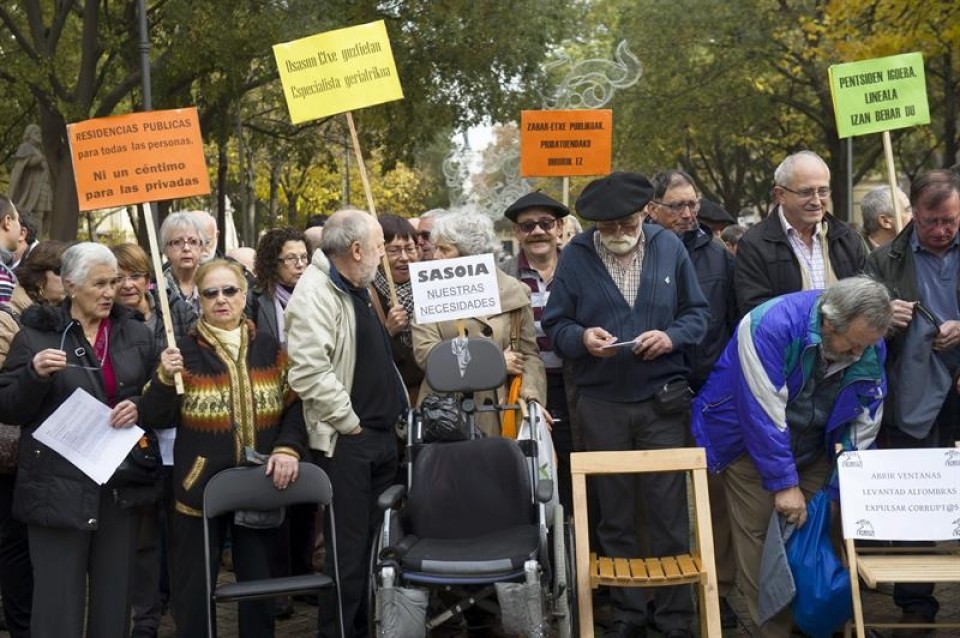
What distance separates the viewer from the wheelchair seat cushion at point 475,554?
5.66 meters

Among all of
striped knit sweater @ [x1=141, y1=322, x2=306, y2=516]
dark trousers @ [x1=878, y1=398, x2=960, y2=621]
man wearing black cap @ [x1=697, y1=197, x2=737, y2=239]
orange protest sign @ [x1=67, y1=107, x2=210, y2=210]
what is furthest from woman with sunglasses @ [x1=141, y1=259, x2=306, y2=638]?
man wearing black cap @ [x1=697, y1=197, x2=737, y2=239]

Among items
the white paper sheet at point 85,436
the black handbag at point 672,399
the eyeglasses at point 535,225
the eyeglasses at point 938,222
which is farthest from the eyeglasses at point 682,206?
the white paper sheet at point 85,436

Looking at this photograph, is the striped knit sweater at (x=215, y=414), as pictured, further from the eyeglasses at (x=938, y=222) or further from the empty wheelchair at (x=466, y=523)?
the eyeglasses at (x=938, y=222)

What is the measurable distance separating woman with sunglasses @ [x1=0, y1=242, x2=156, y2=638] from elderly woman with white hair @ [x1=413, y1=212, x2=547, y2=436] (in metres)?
1.60

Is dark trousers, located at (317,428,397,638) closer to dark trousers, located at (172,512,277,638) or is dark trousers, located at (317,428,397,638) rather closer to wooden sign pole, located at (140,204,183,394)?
dark trousers, located at (172,512,277,638)

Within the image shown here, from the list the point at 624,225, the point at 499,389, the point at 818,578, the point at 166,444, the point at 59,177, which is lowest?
the point at 818,578

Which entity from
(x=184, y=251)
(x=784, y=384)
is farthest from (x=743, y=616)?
(x=184, y=251)

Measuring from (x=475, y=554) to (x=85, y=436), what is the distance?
70.3 inches

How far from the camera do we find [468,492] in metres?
6.38

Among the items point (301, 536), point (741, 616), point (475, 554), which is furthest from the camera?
point (301, 536)

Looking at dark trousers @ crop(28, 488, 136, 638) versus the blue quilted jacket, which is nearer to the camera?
dark trousers @ crop(28, 488, 136, 638)

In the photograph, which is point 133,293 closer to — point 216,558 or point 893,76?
point 216,558

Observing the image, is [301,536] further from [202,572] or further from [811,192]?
[811,192]

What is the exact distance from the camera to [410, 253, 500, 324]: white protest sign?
6.80 m
